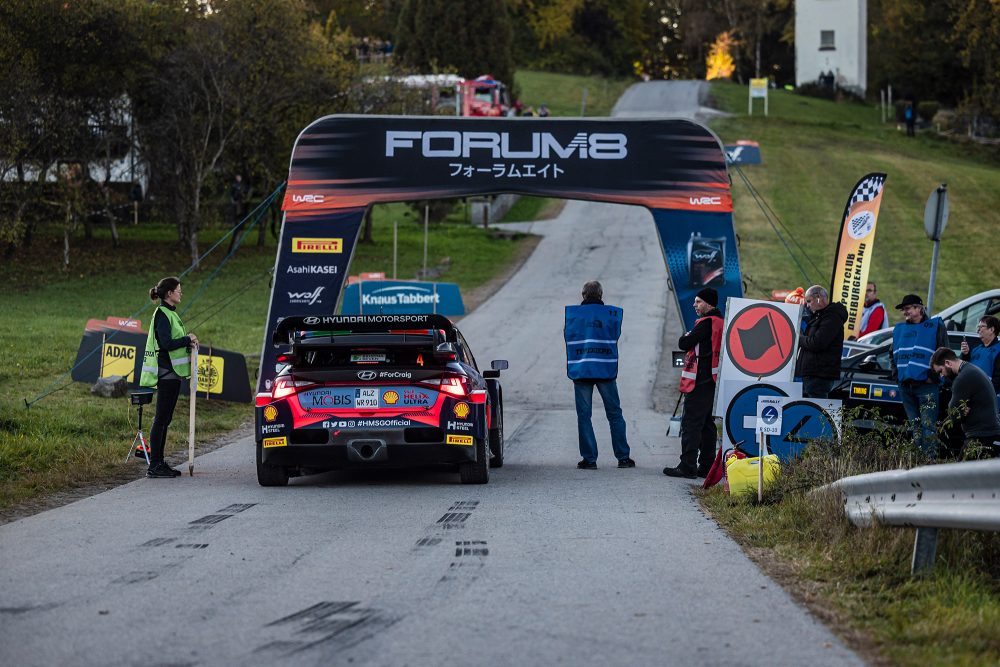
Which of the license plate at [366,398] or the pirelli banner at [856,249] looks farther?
the pirelli banner at [856,249]

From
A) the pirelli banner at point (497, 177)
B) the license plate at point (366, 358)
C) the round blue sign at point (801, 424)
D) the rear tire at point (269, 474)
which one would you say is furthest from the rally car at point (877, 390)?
the rear tire at point (269, 474)

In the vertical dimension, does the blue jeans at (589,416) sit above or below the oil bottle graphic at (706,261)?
below

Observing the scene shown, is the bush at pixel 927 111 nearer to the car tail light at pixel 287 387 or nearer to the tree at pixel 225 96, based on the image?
the tree at pixel 225 96

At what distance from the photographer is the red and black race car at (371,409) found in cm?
1190

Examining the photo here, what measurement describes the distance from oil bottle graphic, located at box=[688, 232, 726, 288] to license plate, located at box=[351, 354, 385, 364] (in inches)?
283

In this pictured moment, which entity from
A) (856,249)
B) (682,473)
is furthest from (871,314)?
(682,473)

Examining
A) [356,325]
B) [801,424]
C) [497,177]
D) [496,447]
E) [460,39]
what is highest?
[460,39]

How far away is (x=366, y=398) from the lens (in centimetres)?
1196

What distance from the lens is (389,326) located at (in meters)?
12.4

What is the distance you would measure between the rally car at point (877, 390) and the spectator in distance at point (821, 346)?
20cm

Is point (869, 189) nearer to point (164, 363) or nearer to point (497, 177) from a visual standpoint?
point (497, 177)

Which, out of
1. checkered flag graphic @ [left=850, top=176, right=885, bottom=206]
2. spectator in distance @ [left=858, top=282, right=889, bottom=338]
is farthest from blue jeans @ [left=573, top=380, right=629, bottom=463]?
checkered flag graphic @ [left=850, top=176, right=885, bottom=206]

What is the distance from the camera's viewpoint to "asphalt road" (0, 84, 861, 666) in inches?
239

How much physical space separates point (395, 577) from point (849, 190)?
49.9m
